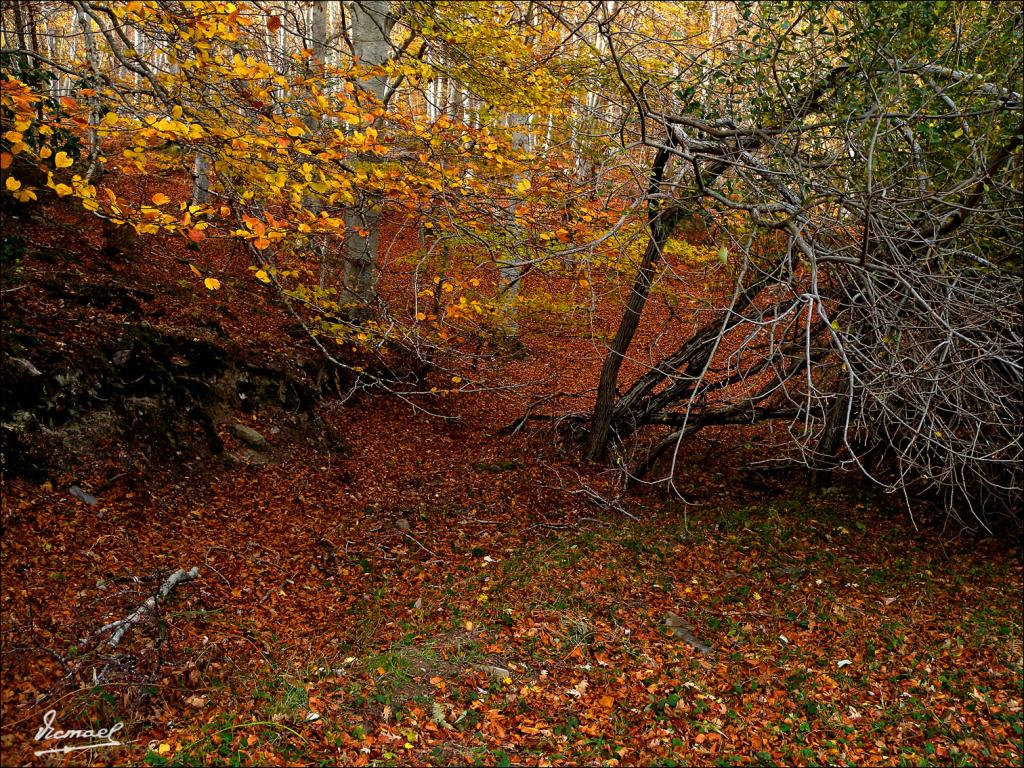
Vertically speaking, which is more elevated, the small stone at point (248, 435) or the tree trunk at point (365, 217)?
the tree trunk at point (365, 217)

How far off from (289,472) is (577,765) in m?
4.52

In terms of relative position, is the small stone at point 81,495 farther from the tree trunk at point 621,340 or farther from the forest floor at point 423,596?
the tree trunk at point 621,340

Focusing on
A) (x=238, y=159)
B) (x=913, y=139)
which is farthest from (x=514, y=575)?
(x=913, y=139)

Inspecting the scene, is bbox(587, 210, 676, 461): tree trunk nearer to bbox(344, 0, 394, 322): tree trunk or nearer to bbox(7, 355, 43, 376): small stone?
bbox(344, 0, 394, 322): tree trunk

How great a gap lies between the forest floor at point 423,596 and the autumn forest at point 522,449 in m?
0.03

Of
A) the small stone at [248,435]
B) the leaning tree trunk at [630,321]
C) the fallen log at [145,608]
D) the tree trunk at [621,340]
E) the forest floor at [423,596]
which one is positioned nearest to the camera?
the forest floor at [423,596]

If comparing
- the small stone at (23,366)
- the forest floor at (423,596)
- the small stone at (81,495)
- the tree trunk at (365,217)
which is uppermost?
the tree trunk at (365,217)

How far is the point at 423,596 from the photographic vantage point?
5668 mm

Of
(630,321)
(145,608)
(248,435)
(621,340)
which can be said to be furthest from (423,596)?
(630,321)

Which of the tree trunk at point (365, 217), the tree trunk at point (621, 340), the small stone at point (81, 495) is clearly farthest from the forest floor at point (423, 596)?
the tree trunk at point (365, 217)

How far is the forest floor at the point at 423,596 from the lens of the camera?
3.99 metres

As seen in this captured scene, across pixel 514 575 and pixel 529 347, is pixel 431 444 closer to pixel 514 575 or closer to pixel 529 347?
pixel 514 575

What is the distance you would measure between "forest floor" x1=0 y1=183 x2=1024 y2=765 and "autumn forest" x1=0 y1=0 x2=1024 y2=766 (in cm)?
3

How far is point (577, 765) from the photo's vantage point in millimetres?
3826
